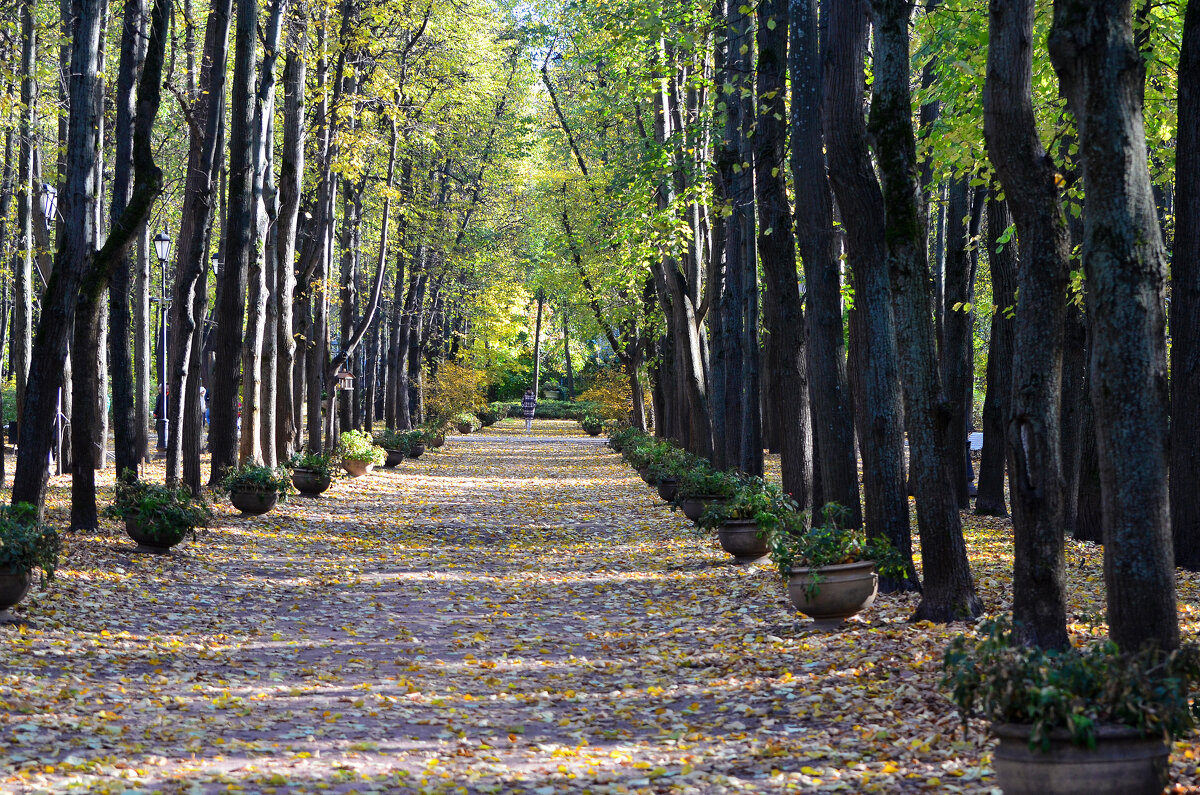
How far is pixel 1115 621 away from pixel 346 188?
74.9 ft

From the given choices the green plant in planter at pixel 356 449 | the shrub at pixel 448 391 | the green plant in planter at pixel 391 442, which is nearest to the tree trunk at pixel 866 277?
the green plant in planter at pixel 356 449

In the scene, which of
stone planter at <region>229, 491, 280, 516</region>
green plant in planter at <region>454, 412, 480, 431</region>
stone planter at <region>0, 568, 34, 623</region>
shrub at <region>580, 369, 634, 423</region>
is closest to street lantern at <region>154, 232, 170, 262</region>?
stone planter at <region>229, 491, 280, 516</region>

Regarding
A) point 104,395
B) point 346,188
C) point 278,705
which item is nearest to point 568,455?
point 346,188

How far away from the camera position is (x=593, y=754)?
584 cm

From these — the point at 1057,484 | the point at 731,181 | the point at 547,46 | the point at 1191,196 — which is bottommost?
the point at 1057,484

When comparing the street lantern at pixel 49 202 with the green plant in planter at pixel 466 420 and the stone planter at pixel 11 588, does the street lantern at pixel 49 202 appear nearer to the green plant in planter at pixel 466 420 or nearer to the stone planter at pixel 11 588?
the stone planter at pixel 11 588

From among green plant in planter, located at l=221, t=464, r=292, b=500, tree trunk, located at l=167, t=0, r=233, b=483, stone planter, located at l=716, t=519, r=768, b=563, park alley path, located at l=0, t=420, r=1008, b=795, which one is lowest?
park alley path, located at l=0, t=420, r=1008, b=795

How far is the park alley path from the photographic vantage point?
5426 mm

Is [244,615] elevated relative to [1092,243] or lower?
lower

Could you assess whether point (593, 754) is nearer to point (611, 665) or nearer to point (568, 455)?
point (611, 665)

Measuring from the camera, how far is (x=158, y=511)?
12234 mm

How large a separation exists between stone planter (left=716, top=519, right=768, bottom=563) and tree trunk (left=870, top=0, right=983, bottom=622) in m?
4.20

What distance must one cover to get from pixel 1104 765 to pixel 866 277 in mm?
5450

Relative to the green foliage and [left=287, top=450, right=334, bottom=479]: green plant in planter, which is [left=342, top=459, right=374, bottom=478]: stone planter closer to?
[left=287, top=450, right=334, bottom=479]: green plant in planter
